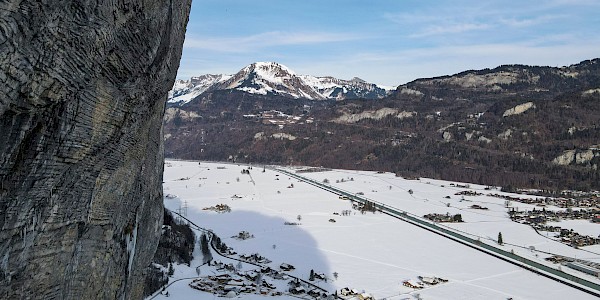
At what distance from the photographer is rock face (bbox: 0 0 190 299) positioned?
13.6 ft

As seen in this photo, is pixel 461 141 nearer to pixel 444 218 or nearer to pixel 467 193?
pixel 467 193

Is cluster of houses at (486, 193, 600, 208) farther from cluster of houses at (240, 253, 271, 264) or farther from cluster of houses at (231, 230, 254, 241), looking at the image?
cluster of houses at (240, 253, 271, 264)

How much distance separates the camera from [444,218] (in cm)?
6094

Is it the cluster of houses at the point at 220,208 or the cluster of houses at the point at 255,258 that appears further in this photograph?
the cluster of houses at the point at 220,208

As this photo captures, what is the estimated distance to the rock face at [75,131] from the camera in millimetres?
4133

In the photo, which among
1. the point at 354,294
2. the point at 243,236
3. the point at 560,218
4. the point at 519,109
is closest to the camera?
the point at 354,294

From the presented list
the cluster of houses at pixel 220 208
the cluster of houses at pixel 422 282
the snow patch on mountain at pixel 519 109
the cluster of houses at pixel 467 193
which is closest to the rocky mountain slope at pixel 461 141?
the snow patch on mountain at pixel 519 109

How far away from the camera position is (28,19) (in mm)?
3896

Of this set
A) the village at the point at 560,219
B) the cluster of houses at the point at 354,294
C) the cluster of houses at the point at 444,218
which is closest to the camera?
the cluster of houses at the point at 354,294

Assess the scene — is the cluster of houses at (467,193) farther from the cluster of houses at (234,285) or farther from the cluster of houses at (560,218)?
the cluster of houses at (234,285)

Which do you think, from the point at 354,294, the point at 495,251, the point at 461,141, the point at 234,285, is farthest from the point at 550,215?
the point at 461,141

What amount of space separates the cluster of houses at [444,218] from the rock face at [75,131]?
56.9 metres

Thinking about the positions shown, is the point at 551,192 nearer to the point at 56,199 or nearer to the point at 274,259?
the point at 274,259

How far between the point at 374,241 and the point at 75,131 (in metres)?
44.6
